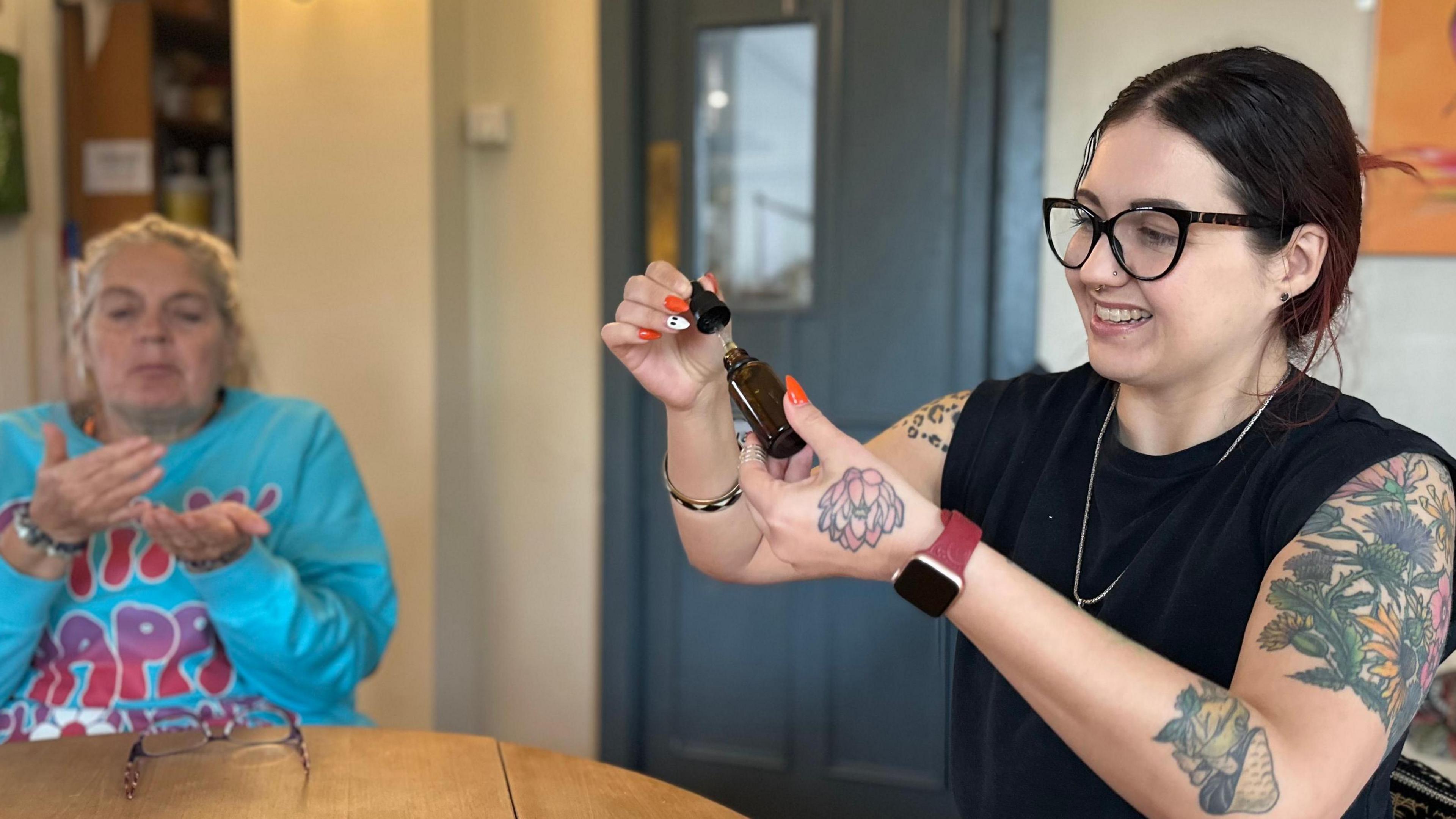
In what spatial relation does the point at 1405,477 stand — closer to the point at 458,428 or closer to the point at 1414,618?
the point at 1414,618

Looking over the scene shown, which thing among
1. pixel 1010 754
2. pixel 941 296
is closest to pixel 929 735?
pixel 941 296

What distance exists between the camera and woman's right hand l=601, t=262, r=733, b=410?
1174mm

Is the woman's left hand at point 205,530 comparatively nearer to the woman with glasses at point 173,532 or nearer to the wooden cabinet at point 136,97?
the woman with glasses at point 173,532

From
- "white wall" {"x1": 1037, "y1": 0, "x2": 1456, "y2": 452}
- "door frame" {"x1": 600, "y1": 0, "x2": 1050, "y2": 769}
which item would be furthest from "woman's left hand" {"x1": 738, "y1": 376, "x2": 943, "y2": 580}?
"door frame" {"x1": 600, "y1": 0, "x2": 1050, "y2": 769}

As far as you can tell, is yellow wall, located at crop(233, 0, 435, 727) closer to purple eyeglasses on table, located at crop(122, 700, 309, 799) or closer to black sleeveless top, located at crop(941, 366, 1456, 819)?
purple eyeglasses on table, located at crop(122, 700, 309, 799)

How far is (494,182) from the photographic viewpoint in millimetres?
2898

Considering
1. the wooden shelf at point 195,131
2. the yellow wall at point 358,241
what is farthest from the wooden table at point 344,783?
the wooden shelf at point 195,131

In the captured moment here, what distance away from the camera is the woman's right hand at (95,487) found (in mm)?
1545

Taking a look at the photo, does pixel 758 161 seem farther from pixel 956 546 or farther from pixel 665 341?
pixel 956 546

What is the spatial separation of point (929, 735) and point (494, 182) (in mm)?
1763

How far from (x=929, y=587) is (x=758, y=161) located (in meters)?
2.00

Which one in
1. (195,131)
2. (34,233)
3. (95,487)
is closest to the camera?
(95,487)

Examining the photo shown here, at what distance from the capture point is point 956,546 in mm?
894

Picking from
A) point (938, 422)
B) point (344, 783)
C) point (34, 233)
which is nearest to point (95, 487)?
point (344, 783)
